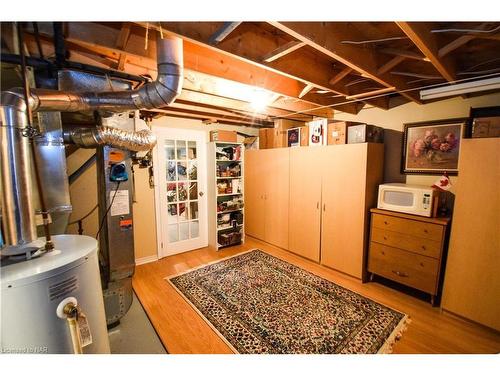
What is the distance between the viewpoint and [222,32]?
3.88ft

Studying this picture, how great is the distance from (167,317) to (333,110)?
135 inches

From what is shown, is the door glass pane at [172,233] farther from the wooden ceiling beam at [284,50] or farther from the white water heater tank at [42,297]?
the wooden ceiling beam at [284,50]

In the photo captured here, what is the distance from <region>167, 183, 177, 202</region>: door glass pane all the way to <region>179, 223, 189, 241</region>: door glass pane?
0.46m

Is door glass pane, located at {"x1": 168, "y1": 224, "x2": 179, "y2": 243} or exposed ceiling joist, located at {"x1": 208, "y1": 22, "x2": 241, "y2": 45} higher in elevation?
exposed ceiling joist, located at {"x1": 208, "y1": 22, "x2": 241, "y2": 45}

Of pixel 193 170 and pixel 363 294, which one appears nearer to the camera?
pixel 363 294

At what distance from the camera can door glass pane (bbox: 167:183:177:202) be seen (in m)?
3.46

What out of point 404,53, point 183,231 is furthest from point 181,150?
point 404,53

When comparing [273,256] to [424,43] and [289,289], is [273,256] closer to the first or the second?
[289,289]

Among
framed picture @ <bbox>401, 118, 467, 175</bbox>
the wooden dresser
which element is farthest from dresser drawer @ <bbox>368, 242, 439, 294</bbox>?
framed picture @ <bbox>401, 118, 467, 175</bbox>

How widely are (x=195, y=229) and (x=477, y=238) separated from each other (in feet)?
11.6

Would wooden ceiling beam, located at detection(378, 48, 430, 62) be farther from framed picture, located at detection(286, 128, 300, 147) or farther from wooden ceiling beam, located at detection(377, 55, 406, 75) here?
framed picture, located at detection(286, 128, 300, 147)

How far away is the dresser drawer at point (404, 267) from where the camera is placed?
2238 mm

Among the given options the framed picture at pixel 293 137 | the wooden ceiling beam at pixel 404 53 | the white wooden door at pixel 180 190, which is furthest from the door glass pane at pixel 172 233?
the wooden ceiling beam at pixel 404 53

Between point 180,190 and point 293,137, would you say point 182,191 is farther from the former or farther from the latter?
point 293,137
